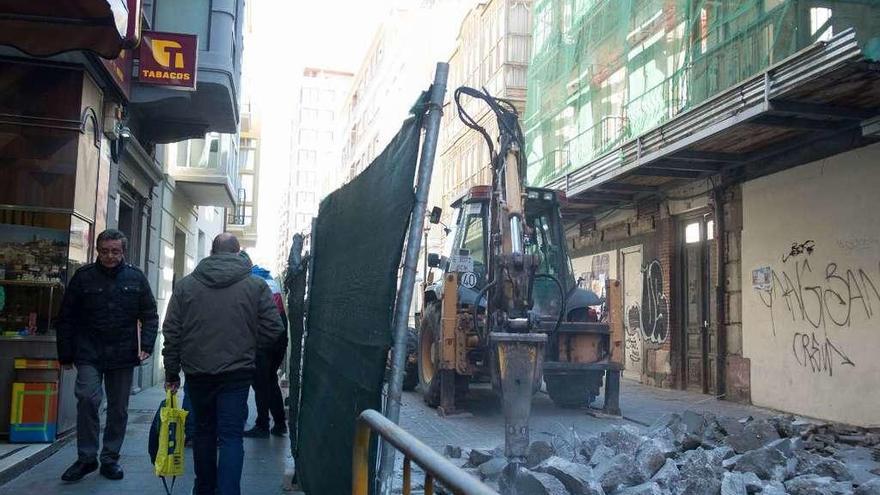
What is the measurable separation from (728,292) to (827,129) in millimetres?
3402

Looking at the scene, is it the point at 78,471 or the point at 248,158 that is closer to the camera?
the point at 78,471

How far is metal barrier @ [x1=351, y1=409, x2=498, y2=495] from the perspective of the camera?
1.80m

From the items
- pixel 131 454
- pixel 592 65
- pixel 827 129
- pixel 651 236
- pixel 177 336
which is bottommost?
pixel 131 454

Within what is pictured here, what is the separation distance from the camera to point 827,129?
33.9 ft

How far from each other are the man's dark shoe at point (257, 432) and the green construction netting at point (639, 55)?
7.20m

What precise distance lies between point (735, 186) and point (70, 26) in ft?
33.3

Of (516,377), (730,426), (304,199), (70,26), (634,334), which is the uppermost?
(304,199)

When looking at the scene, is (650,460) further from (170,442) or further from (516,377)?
(170,442)

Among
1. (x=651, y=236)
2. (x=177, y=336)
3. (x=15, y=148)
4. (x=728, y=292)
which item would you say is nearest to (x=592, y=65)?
(x=651, y=236)

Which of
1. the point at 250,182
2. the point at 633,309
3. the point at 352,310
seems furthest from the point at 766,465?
the point at 250,182

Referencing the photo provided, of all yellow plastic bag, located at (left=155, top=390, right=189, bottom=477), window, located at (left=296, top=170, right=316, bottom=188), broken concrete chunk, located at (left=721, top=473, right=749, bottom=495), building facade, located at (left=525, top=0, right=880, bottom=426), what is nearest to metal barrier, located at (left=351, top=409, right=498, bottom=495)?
yellow plastic bag, located at (left=155, top=390, right=189, bottom=477)

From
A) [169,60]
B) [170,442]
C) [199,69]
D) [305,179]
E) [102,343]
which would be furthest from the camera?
[305,179]

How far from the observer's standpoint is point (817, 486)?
5426 mm

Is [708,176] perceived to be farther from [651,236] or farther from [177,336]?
[177,336]
